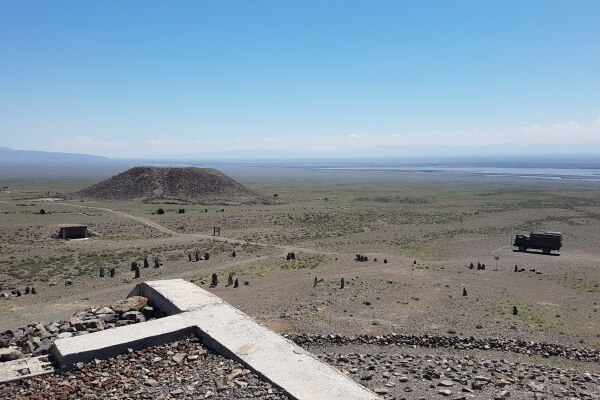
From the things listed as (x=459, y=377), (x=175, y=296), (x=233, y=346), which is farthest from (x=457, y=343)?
(x=175, y=296)

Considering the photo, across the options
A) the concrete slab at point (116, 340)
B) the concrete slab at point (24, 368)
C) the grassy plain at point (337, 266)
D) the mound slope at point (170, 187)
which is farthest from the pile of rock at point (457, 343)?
the mound slope at point (170, 187)

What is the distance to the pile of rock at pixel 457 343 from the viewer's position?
1825 centimetres

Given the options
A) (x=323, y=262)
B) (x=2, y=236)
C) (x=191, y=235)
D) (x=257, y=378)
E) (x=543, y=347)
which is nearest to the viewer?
(x=257, y=378)

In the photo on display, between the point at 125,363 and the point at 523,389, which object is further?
the point at 523,389

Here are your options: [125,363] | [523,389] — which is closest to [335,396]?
[125,363]

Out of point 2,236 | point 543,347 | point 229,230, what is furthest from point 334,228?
point 543,347

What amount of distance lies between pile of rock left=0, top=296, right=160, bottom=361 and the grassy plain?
262 inches

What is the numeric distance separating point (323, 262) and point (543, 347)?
62.9 ft

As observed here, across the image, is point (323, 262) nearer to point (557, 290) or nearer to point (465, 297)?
point (465, 297)

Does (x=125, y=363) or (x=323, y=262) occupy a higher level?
(x=125, y=363)

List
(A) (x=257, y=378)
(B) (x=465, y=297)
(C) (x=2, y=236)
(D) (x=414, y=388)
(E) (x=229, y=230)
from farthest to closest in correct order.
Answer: (E) (x=229, y=230)
(C) (x=2, y=236)
(B) (x=465, y=297)
(D) (x=414, y=388)
(A) (x=257, y=378)

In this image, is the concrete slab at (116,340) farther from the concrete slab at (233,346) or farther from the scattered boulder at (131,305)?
the scattered boulder at (131,305)

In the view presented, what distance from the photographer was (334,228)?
5553 centimetres

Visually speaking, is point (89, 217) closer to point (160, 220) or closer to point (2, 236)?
point (160, 220)
